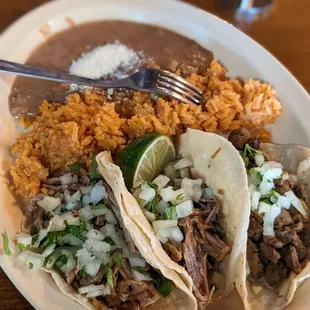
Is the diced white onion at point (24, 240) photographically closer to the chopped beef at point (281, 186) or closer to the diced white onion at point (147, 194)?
the diced white onion at point (147, 194)

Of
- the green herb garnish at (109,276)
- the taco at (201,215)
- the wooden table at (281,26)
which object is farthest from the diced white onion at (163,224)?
the wooden table at (281,26)

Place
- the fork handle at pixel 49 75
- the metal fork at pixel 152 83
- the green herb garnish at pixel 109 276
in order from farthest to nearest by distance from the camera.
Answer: the metal fork at pixel 152 83, the fork handle at pixel 49 75, the green herb garnish at pixel 109 276

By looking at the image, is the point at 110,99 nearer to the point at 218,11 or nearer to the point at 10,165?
the point at 10,165

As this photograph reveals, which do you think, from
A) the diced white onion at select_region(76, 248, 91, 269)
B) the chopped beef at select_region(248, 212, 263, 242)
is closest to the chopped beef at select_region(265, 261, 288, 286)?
the chopped beef at select_region(248, 212, 263, 242)

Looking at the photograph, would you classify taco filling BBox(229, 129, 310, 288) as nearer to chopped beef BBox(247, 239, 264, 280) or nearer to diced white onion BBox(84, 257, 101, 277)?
chopped beef BBox(247, 239, 264, 280)

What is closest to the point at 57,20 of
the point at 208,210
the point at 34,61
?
the point at 34,61

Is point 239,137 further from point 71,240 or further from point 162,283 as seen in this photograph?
point 71,240
